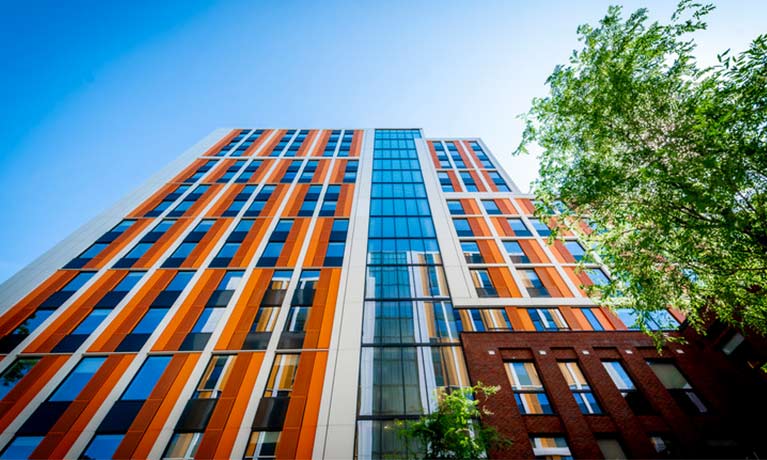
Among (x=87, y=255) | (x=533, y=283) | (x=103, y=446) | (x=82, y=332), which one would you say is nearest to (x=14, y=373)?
(x=82, y=332)

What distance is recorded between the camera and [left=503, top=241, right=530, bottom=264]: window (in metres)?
23.7

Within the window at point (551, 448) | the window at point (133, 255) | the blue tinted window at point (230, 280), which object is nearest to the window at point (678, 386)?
the window at point (551, 448)

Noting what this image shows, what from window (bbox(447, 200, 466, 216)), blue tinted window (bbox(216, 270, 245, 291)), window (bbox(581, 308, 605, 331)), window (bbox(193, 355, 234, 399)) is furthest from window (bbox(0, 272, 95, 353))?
window (bbox(581, 308, 605, 331))

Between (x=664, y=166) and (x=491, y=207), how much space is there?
1993 cm

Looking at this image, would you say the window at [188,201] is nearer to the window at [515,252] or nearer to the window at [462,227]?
the window at [462,227]

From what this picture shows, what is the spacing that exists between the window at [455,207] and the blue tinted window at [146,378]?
24.4m

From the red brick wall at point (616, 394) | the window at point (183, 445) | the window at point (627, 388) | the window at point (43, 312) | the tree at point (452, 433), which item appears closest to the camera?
the tree at point (452, 433)

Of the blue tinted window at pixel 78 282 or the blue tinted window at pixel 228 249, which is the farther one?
the blue tinted window at pixel 228 249

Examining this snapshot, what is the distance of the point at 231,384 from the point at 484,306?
51.0 ft

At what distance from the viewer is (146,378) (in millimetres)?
15711

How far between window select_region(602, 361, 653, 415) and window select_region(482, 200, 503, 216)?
15325 mm

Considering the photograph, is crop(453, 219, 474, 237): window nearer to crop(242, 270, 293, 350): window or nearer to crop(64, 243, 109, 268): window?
crop(242, 270, 293, 350): window

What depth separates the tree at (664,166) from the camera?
8617 mm

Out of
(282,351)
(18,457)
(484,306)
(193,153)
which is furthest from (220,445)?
(193,153)
